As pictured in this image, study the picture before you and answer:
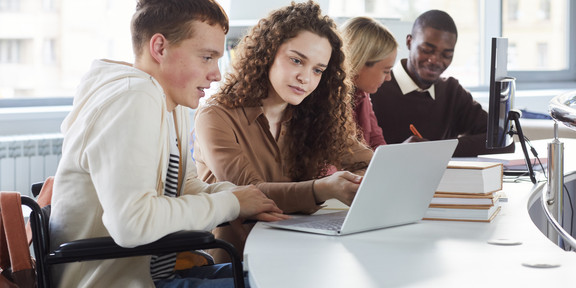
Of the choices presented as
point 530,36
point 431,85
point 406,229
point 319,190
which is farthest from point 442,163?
point 530,36

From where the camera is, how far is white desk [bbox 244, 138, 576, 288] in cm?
108

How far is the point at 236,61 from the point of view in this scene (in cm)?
208

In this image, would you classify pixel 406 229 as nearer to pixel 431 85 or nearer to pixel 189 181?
pixel 189 181

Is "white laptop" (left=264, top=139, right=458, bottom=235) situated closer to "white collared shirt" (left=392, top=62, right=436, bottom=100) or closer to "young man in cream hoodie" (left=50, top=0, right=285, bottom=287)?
"young man in cream hoodie" (left=50, top=0, right=285, bottom=287)

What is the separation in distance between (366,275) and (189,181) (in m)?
0.78

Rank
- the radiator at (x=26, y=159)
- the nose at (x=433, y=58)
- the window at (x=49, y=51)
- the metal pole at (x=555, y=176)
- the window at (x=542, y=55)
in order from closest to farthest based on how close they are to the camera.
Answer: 1. the metal pole at (x=555, y=176)
2. the nose at (x=433, y=58)
3. the radiator at (x=26, y=159)
4. the window at (x=49, y=51)
5. the window at (x=542, y=55)

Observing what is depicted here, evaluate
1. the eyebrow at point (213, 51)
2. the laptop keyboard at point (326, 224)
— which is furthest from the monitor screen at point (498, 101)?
the eyebrow at point (213, 51)

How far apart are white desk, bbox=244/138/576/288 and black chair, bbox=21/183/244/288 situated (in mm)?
81

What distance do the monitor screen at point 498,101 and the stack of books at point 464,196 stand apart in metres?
0.32

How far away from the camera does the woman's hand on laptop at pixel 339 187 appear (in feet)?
5.38

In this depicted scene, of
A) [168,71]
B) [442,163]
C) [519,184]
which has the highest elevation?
[168,71]

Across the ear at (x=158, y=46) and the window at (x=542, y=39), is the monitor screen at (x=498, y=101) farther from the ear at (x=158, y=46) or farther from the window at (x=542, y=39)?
the window at (x=542, y=39)

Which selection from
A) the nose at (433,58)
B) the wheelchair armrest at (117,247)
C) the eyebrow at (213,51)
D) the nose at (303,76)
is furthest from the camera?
the nose at (433,58)

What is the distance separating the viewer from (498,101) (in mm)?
1907
